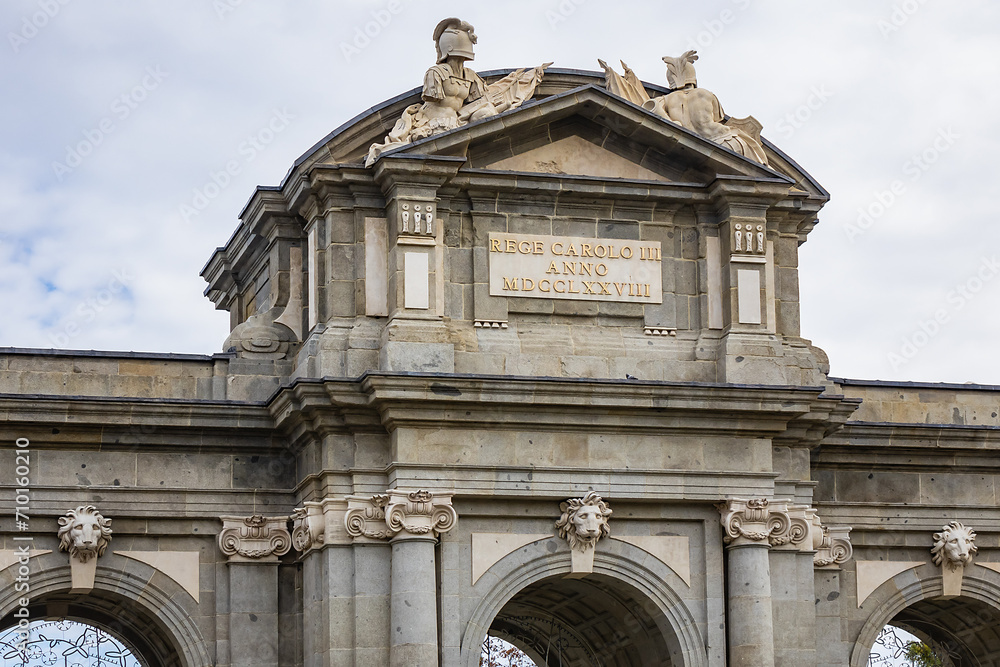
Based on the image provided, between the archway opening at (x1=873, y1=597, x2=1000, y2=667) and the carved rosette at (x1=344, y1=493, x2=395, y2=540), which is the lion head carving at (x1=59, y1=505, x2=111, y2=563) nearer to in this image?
the carved rosette at (x1=344, y1=493, x2=395, y2=540)

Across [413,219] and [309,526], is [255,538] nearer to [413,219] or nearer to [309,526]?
[309,526]

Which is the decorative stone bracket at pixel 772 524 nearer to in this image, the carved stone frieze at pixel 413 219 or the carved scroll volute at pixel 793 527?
the carved scroll volute at pixel 793 527

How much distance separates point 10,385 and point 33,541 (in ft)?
6.42

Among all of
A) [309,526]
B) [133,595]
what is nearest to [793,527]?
[309,526]

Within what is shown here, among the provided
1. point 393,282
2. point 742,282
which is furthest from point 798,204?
point 393,282

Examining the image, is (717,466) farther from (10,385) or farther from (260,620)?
(10,385)

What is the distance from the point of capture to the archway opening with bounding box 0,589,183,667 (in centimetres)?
2634

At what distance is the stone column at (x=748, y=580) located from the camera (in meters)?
25.2

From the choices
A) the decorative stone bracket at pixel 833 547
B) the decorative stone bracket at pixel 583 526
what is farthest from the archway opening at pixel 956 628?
the decorative stone bracket at pixel 583 526

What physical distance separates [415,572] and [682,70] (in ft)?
25.5

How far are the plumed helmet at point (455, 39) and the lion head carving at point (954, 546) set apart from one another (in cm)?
910

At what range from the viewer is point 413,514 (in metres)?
24.4

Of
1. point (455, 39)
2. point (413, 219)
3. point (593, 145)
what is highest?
point (455, 39)

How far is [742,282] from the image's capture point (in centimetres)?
2625
